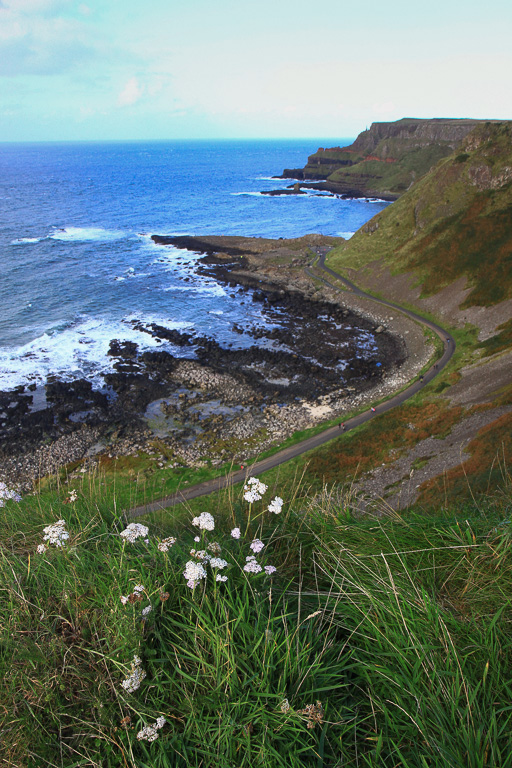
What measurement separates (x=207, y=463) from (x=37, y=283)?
5489 centimetres

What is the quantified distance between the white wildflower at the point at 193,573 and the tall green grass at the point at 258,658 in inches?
6.8

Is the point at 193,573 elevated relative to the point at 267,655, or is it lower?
elevated

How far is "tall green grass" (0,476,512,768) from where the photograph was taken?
2.98 m

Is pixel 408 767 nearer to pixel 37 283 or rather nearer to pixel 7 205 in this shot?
pixel 37 283

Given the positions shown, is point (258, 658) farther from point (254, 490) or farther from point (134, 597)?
point (254, 490)

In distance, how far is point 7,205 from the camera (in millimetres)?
131625

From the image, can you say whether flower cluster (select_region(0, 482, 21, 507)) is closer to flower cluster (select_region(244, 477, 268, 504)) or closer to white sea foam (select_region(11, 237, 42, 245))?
flower cluster (select_region(244, 477, 268, 504))

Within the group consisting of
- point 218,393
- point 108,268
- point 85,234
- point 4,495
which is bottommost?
point 218,393

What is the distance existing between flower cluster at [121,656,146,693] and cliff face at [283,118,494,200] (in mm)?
173179

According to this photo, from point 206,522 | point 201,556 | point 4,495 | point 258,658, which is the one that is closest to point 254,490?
point 206,522

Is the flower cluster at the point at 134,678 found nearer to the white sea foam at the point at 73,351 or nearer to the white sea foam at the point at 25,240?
the white sea foam at the point at 73,351

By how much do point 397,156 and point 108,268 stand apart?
14553 centimetres

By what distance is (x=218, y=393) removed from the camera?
4122 cm

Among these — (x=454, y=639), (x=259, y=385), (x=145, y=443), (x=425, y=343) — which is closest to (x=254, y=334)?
(x=259, y=385)
